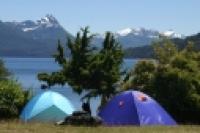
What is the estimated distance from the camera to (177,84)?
1169 inches

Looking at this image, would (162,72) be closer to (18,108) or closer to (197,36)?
(18,108)

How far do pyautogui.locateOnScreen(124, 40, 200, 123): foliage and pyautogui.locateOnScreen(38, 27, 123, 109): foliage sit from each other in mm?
1709

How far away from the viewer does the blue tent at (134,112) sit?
84.2 ft

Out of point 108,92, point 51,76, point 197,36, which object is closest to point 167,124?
point 108,92

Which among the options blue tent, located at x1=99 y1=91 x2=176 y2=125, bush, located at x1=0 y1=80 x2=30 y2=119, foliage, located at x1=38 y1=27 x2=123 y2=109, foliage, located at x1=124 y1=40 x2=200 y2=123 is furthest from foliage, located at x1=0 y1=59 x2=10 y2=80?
blue tent, located at x1=99 y1=91 x2=176 y2=125

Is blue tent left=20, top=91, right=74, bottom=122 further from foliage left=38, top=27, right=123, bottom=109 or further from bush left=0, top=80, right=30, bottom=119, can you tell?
foliage left=38, top=27, right=123, bottom=109

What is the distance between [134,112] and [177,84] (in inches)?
188

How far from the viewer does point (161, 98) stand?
99.5 feet

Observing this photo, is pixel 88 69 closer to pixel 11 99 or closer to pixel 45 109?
pixel 45 109

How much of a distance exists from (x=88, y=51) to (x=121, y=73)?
217cm

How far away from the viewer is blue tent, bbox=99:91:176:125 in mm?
25656

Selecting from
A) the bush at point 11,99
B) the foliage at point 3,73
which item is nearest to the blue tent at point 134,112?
the bush at point 11,99

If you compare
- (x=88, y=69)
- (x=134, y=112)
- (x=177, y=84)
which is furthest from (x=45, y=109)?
(x=177, y=84)

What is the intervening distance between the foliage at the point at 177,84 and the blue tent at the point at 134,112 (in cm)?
330
